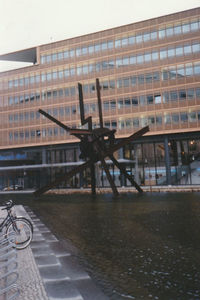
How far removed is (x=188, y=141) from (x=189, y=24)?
16076 millimetres

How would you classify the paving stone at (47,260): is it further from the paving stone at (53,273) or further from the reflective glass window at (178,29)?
the reflective glass window at (178,29)

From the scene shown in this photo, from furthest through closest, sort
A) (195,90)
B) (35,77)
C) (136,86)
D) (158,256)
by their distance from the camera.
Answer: (35,77) → (136,86) → (195,90) → (158,256)

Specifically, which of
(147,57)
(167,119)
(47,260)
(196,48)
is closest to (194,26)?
(196,48)

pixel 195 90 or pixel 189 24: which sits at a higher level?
pixel 189 24

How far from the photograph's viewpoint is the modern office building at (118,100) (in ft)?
127

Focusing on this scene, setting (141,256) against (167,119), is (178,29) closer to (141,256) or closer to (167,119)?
(167,119)

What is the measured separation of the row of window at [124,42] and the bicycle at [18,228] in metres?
39.1

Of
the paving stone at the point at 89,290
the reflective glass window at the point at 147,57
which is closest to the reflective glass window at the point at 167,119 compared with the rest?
the reflective glass window at the point at 147,57

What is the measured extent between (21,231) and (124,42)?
4006 cm

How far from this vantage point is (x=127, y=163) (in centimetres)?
4288

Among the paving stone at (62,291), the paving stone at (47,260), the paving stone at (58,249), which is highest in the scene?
the paving stone at (62,291)

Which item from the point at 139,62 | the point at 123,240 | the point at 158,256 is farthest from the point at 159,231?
the point at 139,62

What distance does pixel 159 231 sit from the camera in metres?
8.49

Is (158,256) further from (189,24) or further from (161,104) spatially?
(189,24)
